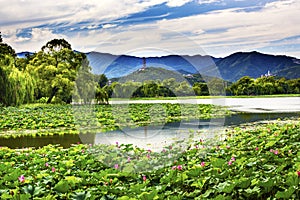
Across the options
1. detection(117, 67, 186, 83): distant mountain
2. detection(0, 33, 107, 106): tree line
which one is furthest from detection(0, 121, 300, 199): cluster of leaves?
detection(0, 33, 107, 106): tree line

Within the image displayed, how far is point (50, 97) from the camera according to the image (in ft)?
87.7

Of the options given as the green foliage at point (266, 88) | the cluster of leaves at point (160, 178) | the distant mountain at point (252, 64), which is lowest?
the cluster of leaves at point (160, 178)

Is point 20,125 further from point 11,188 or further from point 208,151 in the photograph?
point 11,188

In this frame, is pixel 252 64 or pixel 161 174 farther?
pixel 252 64

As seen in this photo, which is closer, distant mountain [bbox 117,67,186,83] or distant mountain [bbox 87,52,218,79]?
distant mountain [bbox 87,52,218,79]

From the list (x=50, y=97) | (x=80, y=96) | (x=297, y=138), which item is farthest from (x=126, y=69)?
(x=50, y=97)

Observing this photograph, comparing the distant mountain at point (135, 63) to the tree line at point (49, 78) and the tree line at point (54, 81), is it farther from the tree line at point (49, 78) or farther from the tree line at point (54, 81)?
the tree line at point (49, 78)

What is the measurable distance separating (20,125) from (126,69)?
6864 millimetres

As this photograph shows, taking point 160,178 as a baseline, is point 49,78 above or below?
above

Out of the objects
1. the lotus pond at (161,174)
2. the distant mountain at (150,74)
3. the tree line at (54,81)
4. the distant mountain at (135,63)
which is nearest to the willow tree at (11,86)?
the tree line at (54,81)

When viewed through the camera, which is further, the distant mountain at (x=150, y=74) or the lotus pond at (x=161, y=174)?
the distant mountain at (x=150, y=74)

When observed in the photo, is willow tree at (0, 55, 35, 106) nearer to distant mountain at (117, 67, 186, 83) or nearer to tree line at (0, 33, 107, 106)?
tree line at (0, 33, 107, 106)

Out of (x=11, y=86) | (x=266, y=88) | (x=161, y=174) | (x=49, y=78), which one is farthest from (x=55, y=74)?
(x=266, y=88)

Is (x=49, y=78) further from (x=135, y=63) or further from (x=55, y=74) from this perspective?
(x=135, y=63)
